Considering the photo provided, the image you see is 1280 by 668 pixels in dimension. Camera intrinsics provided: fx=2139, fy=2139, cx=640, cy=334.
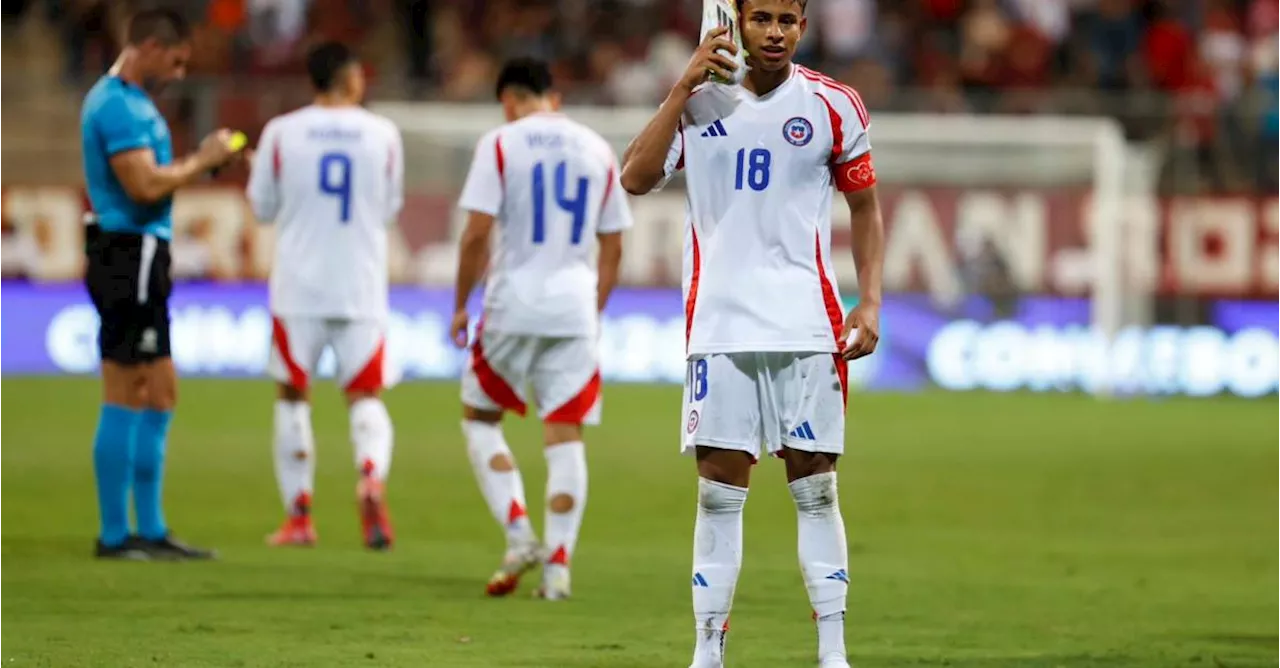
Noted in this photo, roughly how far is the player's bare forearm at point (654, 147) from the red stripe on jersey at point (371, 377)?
4.52m

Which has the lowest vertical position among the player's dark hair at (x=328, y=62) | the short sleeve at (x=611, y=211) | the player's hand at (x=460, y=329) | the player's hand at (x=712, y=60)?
the player's hand at (x=460, y=329)

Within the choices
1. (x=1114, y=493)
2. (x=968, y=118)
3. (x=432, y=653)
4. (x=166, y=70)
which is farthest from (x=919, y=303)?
(x=432, y=653)

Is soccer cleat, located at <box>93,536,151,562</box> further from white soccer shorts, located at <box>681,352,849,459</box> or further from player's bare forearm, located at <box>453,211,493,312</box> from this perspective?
white soccer shorts, located at <box>681,352,849,459</box>

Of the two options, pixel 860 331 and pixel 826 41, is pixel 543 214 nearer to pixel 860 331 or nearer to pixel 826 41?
pixel 860 331

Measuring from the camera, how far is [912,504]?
12.9 metres

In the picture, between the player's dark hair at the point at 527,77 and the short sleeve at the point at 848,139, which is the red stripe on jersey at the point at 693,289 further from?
the player's dark hair at the point at 527,77

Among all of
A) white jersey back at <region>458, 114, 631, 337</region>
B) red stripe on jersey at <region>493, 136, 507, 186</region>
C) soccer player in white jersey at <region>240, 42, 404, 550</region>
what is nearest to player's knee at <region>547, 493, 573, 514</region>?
white jersey back at <region>458, 114, 631, 337</region>

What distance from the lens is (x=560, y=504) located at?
29.6ft

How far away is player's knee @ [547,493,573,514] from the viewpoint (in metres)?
9.01

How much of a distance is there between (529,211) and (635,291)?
40.2 ft

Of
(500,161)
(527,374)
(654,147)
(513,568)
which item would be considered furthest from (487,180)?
(654,147)

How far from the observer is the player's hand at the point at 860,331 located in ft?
21.0

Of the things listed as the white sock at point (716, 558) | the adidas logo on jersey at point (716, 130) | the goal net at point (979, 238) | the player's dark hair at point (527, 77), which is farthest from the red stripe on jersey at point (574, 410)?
the goal net at point (979, 238)

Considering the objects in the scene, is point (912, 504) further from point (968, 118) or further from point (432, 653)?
point (968, 118)
